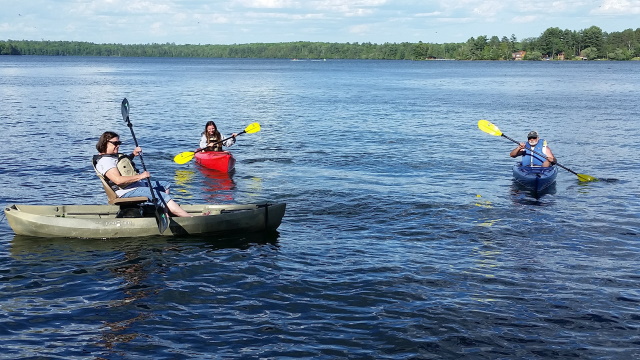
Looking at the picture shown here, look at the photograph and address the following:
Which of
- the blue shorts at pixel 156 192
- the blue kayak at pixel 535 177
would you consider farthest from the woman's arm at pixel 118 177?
the blue kayak at pixel 535 177

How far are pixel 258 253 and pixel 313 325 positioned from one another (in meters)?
3.54

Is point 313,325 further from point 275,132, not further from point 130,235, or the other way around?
point 275,132

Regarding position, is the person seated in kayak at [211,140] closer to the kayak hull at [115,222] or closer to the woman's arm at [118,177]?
the kayak hull at [115,222]

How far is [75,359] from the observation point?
856 cm

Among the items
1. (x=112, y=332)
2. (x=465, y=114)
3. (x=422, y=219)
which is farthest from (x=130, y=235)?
(x=465, y=114)

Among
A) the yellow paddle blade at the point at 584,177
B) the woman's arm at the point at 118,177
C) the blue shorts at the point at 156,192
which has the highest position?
the woman's arm at the point at 118,177

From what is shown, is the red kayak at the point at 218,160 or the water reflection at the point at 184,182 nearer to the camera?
the water reflection at the point at 184,182

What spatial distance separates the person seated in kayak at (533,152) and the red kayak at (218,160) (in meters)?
8.58

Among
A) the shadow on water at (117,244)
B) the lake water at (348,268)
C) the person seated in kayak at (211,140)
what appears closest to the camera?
the lake water at (348,268)

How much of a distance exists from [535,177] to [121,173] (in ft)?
36.1

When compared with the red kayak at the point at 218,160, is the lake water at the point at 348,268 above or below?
below

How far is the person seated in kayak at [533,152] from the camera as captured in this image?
1908 cm

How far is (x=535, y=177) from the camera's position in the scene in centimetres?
1803

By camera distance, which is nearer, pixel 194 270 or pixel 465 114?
pixel 194 270
